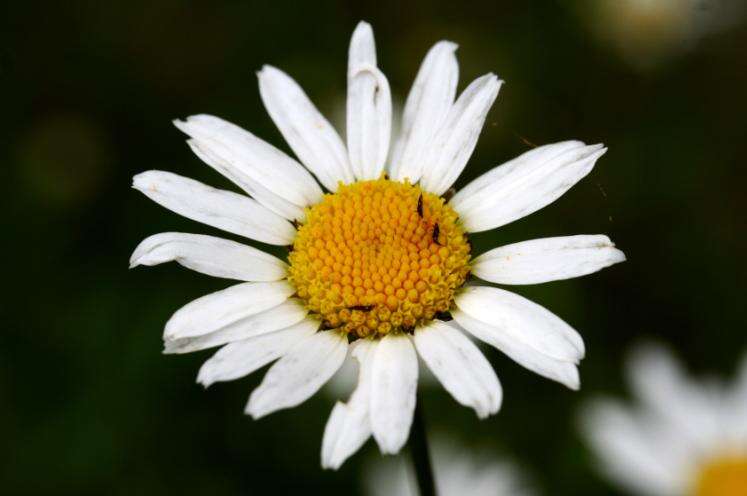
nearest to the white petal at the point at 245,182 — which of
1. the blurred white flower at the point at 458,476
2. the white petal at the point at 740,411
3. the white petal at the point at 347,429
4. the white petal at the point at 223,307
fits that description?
the white petal at the point at 223,307

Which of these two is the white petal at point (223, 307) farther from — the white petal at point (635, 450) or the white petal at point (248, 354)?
the white petal at point (635, 450)

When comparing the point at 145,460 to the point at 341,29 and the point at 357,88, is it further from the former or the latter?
the point at 341,29

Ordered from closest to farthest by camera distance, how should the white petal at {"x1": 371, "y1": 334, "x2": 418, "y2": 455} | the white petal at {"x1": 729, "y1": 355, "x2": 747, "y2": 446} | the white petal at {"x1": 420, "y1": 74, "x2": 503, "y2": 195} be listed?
the white petal at {"x1": 371, "y1": 334, "x2": 418, "y2": 455} < the white petal at {"x1": 420, "y1": 74, "x2": 503, "y2": 195} < the white petal at {"x1": 729, "y1": 355, "x2": 747, "y2": 446}

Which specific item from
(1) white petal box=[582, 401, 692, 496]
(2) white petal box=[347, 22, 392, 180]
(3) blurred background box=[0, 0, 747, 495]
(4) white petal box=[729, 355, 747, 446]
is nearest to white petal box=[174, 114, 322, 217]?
(2) white petal box=[347, 22, 392, 180]

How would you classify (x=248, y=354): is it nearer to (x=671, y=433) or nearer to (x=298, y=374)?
(x=298, y=374)

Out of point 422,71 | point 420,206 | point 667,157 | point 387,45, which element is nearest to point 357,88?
point 422,71

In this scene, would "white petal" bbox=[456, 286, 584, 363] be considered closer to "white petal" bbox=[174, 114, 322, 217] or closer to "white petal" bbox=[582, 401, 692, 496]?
"white petal" bbox=[174, 114, 322, 217]
